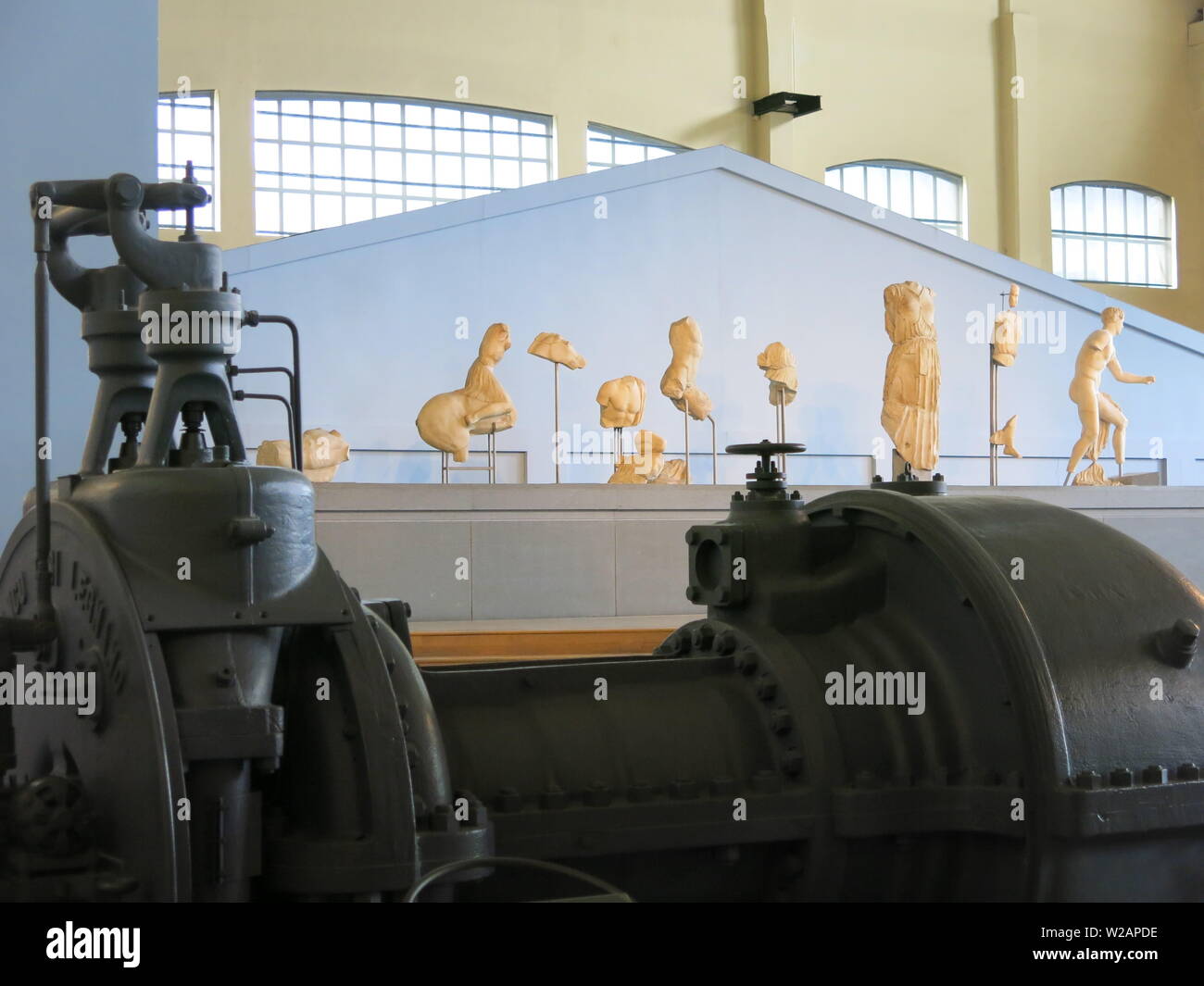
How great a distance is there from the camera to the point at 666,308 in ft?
41.3

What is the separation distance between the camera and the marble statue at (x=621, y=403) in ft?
29.1

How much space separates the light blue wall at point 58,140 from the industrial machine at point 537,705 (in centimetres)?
215

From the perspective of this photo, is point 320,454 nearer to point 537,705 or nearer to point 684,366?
point 684,366

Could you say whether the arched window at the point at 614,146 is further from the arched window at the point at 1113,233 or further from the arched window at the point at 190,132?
the arched window at the point at 1113,233

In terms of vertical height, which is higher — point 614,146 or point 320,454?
point 614,146

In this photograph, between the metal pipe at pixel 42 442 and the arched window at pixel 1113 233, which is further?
the arched window at pixel 1113 233

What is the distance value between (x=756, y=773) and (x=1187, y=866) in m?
0.50

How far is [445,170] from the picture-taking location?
15.4 meters

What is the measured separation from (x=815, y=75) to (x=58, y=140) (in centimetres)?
1389

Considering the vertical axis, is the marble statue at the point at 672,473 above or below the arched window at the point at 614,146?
below

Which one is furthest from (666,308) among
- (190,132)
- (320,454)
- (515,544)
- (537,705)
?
(537,705)

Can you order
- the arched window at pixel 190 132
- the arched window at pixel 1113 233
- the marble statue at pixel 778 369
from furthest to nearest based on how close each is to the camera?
the arched window at pixel 1113 233 < the arched window at pixel 190 132 < the marble statue at pixel 778 369

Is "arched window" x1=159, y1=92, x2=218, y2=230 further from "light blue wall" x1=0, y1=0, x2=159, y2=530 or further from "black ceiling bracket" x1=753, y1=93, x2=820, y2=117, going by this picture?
"light blue wall" x1=0, y1=0, x2=159, y2=530

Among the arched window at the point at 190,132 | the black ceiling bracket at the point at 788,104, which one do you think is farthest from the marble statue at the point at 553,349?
the black ceiling bracket at the point at 788,104
